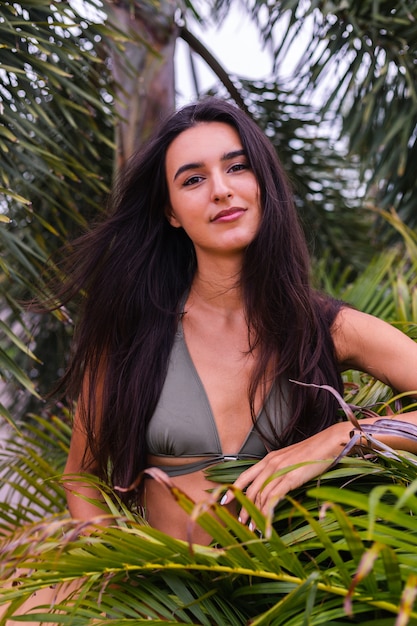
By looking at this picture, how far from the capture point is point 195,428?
5.91ft

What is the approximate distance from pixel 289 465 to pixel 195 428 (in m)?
0.29

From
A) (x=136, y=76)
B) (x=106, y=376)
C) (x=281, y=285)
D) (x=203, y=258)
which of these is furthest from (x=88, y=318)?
(x=136, y=76)

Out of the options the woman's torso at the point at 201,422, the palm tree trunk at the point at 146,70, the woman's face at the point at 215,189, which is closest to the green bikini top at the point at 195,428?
the woman's torso at the point at 201,422

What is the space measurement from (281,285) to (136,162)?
502 millimetres

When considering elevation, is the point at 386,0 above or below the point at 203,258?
above

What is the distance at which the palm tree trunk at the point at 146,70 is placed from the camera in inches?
115

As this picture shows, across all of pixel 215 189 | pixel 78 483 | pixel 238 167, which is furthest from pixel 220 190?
pixel 78 483

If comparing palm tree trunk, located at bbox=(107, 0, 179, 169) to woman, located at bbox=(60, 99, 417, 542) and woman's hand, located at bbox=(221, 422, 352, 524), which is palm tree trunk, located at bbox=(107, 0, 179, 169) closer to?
woman, located at bbox=(60, 99, 417, 542)

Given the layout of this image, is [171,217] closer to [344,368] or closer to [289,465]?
[344,368]

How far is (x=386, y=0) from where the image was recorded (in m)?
2.84

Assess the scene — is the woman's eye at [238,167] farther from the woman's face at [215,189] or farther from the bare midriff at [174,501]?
the bare midriff at [174,501]

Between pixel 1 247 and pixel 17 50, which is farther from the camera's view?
pixel 1 247

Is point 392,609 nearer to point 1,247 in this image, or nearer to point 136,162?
point 136,162

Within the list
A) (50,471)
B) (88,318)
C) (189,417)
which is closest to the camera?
(189,417)
